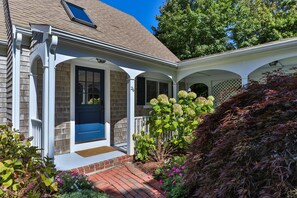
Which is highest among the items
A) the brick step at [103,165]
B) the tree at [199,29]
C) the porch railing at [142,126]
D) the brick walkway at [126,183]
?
the tree at [199,29]

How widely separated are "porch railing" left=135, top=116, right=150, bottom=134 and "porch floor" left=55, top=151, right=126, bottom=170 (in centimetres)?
75

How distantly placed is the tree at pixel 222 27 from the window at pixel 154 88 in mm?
6523

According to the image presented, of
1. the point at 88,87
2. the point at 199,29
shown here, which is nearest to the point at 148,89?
the point at 88,87

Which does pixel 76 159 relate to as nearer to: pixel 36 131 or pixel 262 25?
pixel 36 131

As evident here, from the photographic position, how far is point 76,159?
14.5 feet

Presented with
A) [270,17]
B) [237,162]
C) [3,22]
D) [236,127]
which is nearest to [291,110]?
[236,127]

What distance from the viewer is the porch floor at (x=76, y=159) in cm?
402

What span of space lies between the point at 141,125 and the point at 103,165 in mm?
1464

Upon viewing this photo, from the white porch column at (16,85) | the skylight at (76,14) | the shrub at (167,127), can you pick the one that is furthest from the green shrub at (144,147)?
the skylight at (76,14)

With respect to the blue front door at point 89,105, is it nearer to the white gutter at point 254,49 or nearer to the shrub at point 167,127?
the shrub at point 167,127

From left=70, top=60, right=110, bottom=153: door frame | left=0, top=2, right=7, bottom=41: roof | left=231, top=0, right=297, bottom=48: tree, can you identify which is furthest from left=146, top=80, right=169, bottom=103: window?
left=231, top=0, right=297, bottom=48: tree

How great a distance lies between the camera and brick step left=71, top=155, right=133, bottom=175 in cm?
396

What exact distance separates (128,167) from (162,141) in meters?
1.14

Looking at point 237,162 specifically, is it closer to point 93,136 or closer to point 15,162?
point 15,162
